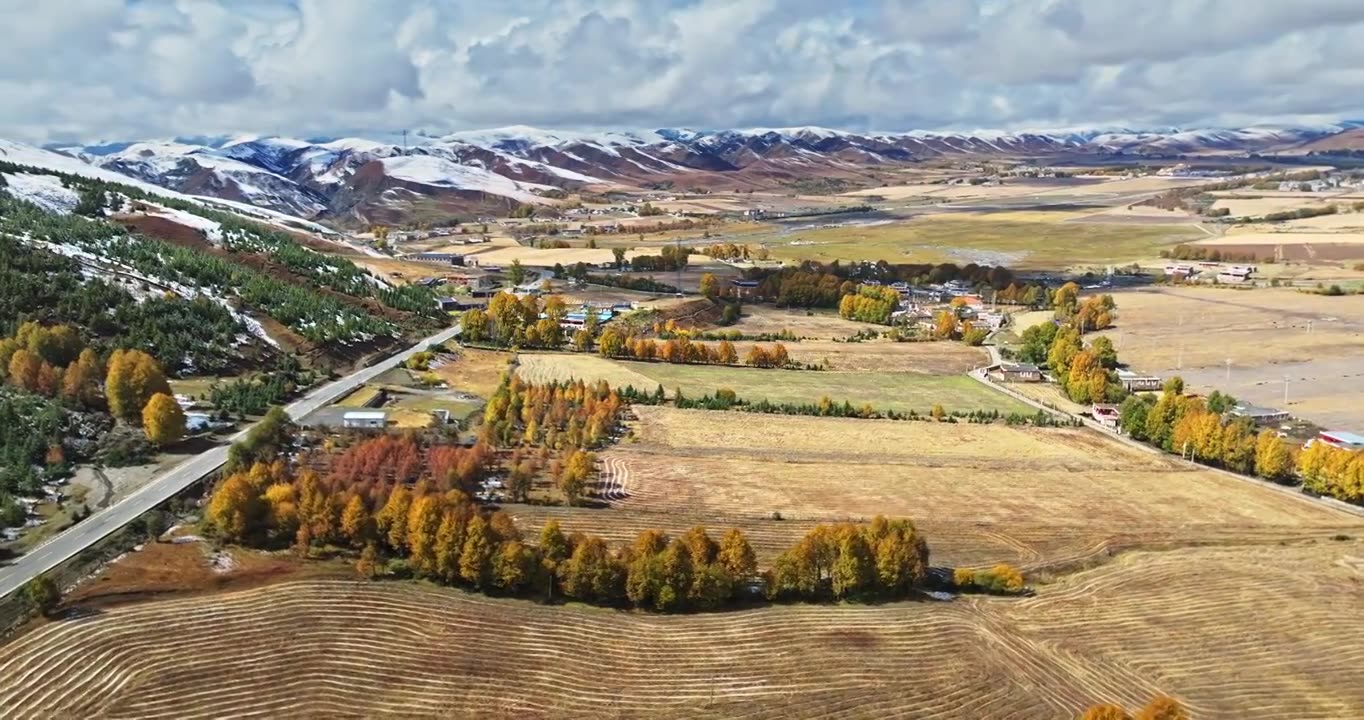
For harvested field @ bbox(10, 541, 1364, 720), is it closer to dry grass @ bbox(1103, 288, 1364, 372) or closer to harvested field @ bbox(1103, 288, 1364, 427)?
harvested field @ bbox(1103, 288, 1364, 427)

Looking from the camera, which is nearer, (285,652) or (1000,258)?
(285,652)

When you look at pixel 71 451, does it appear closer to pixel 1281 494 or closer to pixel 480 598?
pixel 480 598

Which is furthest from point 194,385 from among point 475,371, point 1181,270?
point 1181,270

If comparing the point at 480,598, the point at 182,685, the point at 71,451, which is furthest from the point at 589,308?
the point at 182,685

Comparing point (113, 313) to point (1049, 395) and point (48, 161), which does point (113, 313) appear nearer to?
point (1049, 395)

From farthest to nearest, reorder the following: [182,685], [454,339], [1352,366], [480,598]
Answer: [454,339], [1352,366], [480,598], [182,685]

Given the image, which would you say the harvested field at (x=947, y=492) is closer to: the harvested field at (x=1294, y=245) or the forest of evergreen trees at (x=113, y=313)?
the forest of evergreen trees at (x=113, y=313)
